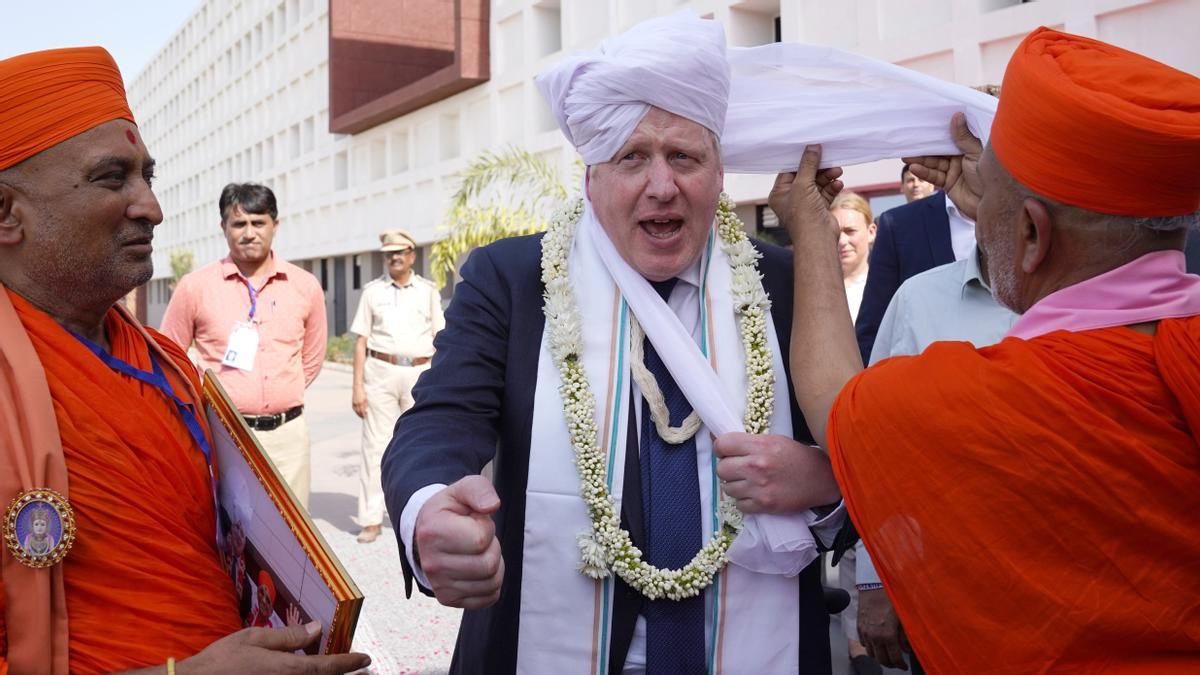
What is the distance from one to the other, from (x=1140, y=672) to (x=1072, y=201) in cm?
72

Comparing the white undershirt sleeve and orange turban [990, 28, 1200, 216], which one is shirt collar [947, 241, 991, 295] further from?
the white undershirt sleeve

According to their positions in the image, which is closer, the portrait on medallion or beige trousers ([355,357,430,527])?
the portrait on medallion

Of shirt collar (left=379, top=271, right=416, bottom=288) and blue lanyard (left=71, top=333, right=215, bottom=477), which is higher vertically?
shirt collar (left=379, top=271, right=416, bottom=288)

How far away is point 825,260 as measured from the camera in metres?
2.07

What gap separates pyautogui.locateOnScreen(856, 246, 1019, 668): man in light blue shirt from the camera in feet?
8.81

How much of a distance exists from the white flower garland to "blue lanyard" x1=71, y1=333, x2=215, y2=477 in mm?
715

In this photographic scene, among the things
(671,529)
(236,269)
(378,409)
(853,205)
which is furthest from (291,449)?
(671,529)

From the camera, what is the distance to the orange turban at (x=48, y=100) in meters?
1.77

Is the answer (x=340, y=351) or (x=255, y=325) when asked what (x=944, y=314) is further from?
(x=340, y=351)

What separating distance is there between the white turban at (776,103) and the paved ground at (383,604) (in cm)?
294

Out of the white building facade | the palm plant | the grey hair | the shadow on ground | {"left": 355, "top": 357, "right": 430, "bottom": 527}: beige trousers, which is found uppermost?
the white building facade

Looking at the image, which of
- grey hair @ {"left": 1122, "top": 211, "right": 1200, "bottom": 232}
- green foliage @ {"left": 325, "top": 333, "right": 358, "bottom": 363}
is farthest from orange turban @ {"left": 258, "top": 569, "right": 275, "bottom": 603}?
green foliage @ {"left": 325, "top": 333, "right": 358, "bottom": 363}

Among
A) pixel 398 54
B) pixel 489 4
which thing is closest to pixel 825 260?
pixel 489 4

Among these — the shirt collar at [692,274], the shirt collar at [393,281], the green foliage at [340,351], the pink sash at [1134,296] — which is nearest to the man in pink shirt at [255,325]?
the shirt collar at [393,281]
